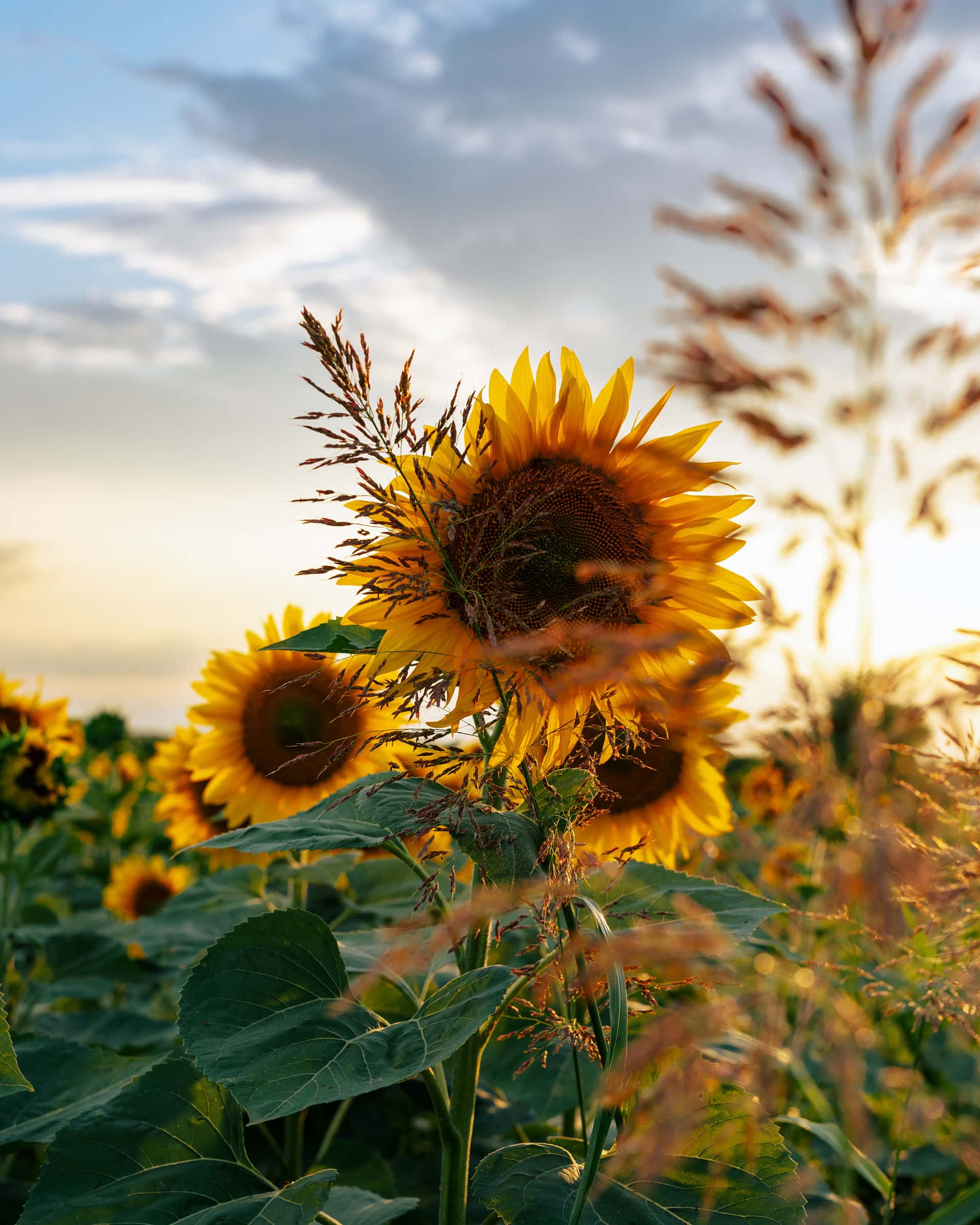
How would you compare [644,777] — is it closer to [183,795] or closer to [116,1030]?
[116,1030]

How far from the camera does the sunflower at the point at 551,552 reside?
1.29 m

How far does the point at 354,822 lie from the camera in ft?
4.53

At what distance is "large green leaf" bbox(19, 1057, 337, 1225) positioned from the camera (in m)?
1.18

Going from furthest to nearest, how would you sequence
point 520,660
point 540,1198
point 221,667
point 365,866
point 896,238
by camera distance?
point 221,667, point 365,866, point 896,238, point 520,660, point 540,1198

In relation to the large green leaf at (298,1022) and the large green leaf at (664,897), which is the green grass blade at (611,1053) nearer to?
the large green leaf at (298,1022)

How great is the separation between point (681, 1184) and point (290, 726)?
1.90m

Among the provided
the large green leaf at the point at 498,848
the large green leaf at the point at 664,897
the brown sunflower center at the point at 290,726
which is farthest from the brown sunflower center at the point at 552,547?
the brown sunflower center at the point at 290,726

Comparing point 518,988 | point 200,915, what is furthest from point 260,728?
point 518,988

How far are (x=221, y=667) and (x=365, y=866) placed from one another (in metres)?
0.85

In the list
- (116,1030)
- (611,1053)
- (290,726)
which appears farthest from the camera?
(290,726)

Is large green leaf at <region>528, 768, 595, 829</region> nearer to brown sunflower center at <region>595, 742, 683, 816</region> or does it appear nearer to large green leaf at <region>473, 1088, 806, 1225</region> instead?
large green leaf at <region>473, 1088, 806, 1225</region>

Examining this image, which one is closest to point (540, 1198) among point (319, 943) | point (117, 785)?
point (319, 943)

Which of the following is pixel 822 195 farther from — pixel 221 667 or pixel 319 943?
pixel 221 667

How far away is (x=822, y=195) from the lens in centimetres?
153
